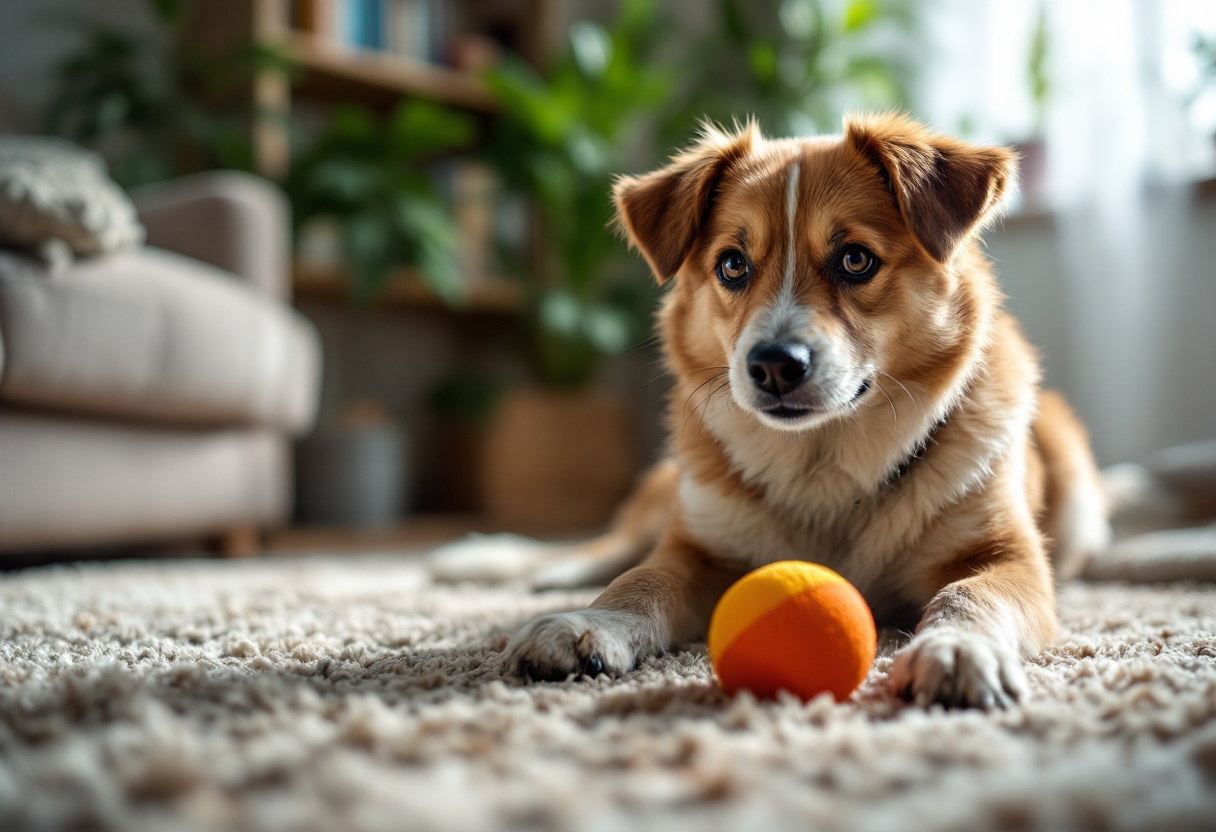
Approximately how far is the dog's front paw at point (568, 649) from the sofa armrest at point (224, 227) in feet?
7.00

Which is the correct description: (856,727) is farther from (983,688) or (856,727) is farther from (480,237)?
(480,237)

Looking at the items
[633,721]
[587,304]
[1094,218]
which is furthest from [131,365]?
[1094,218]

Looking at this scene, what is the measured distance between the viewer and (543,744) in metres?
0.83

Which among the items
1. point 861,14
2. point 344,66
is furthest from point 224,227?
point 861,14

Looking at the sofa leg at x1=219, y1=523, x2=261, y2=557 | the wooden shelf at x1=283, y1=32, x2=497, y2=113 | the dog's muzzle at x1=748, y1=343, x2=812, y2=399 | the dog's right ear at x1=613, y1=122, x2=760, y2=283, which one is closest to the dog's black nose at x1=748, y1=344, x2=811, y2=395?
the dog's muzzle at x1=748, y1=343, x2=812, y2=399

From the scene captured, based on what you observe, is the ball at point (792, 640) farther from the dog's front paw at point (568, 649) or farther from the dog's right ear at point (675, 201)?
the dog's right ear at point (675, 201)

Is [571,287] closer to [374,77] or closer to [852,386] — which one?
[374,77]

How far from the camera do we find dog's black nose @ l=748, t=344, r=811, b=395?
1290 millimetres

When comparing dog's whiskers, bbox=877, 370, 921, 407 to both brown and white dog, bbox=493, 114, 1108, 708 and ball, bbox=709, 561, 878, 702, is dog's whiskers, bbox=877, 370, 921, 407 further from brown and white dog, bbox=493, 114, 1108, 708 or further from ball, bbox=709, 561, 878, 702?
ball, bbox=709, 561, 878, 702

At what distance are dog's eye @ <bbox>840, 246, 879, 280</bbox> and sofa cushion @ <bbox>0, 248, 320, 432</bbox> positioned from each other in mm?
1786

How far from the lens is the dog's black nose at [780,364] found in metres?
1.29

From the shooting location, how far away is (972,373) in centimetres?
153

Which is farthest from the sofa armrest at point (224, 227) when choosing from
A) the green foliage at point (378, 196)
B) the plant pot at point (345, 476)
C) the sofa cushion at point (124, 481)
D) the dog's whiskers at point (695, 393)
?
the dog's whiskers at point (695, 393)

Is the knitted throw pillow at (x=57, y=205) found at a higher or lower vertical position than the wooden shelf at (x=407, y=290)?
higher
